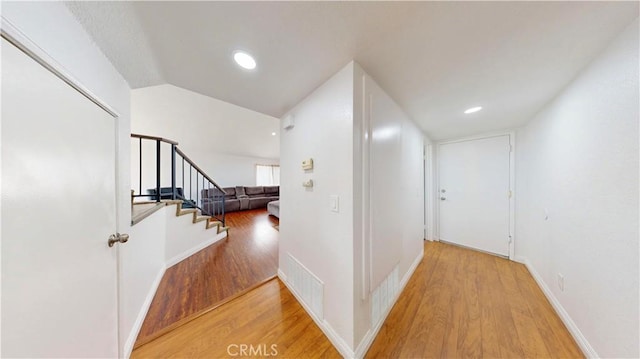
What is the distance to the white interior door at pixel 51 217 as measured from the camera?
0.54 meters

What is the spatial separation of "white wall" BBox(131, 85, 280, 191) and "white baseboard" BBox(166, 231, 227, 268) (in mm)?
2982

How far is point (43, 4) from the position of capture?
65 centimetres

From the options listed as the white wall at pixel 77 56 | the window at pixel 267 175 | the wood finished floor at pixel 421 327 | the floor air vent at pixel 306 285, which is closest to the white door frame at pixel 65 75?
the white wall at pixel 77 56

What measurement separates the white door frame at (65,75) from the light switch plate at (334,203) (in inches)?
53.9

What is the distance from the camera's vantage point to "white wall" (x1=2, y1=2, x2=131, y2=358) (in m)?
0.59

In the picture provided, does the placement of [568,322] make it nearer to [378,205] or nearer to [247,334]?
[378,205]

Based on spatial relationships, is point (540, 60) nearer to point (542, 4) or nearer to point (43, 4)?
point (542, 4)

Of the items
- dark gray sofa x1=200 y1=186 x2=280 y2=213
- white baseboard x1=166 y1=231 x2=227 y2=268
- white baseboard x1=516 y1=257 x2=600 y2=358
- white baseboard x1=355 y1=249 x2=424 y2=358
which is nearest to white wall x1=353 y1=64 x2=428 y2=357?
white baseboard x1=355 y1=249 x2=424 y2=358

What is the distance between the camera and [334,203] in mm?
1305

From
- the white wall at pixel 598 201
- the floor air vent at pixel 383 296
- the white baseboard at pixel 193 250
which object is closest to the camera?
the white wall at pixel 598 201

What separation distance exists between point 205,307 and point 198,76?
2011 mm

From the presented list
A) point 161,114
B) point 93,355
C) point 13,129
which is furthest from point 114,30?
point 161,114

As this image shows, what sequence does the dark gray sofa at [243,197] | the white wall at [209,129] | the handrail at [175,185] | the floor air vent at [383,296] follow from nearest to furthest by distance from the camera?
1. the floor air vent at [383,296]
2. the handrail at [175,185]
3. the white wall at [209,129]
4. the dark gray sofa at [243,197]

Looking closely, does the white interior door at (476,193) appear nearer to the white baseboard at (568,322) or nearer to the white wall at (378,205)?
the white baseboard at (568,322)
